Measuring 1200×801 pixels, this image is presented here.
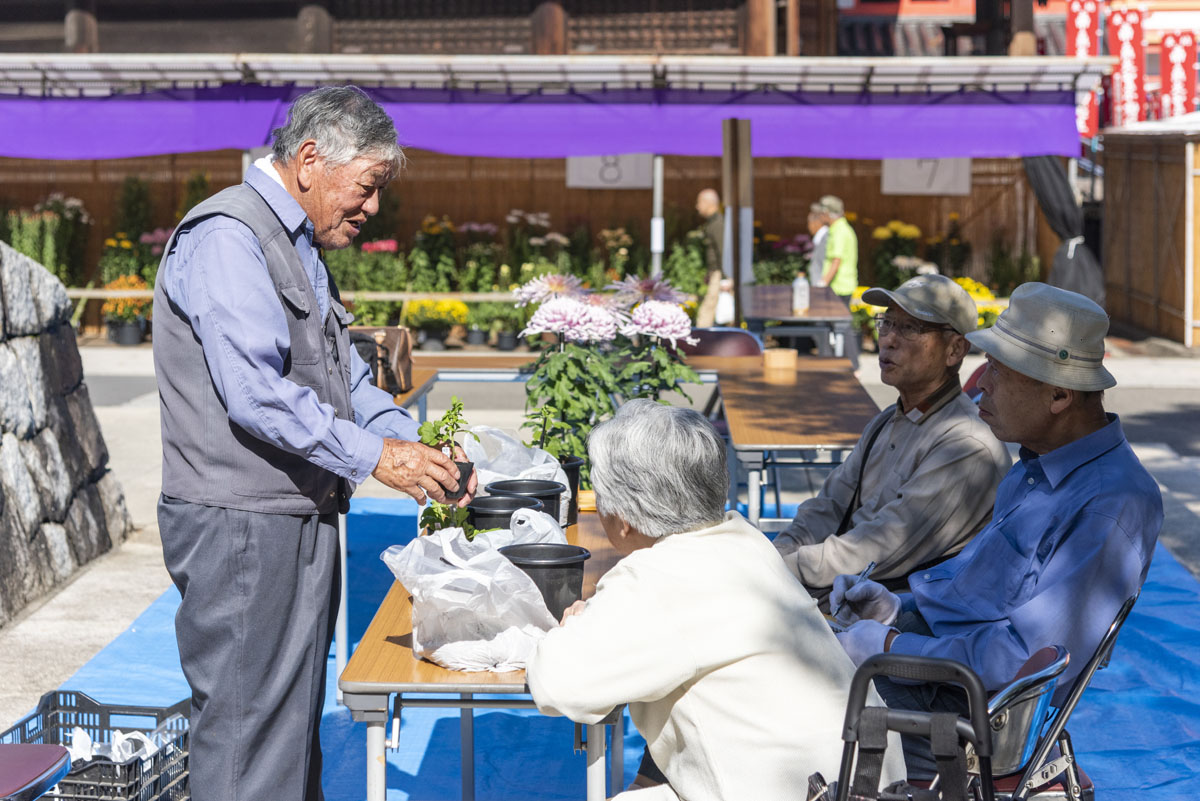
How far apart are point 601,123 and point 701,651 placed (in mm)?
11212

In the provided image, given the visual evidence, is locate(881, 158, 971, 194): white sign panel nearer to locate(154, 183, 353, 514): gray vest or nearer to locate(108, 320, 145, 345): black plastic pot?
locate(108, 320, 145, 345): black plastic pot

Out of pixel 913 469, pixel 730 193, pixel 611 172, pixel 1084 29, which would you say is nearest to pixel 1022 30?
pixel 1084 29

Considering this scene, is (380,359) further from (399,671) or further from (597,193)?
(597,193)

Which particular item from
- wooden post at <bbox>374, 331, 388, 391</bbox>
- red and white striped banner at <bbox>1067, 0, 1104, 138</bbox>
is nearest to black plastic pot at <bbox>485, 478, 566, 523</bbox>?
wooden post at <bbox>374, 331, 388, 391</bbox>

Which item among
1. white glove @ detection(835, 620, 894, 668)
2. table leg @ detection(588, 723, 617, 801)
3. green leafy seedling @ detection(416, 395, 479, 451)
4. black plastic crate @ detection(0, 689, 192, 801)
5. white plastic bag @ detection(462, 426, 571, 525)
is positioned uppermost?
green leafy seedling @ detection(416, 395, 479, 451)

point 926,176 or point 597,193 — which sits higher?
point 926,176

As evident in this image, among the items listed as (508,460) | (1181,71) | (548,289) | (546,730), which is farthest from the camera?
(1181,71)

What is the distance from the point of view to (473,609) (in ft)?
8.19

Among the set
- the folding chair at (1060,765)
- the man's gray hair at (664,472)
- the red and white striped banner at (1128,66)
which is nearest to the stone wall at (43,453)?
the man's gray hair at (664,472)

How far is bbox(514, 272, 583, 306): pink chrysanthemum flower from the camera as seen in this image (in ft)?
17.1

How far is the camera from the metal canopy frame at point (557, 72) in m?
12.3

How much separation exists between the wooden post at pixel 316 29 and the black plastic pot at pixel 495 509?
1260cm

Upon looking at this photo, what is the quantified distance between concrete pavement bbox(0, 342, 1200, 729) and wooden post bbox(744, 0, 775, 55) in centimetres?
367

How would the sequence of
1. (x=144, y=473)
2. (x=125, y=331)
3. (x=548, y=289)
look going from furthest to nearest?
(x=125, y=331)
(x=144, y=473)
(x=548, y=289)
